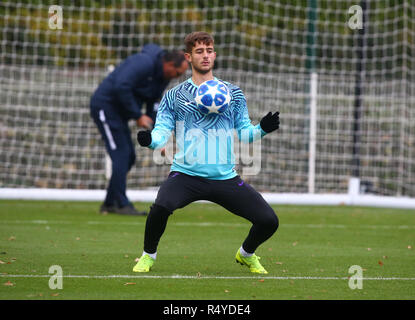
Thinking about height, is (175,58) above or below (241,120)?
above

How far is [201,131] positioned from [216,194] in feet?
1.50

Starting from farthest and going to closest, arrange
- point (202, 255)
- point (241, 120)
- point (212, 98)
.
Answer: point (202, 255) < point (241, 120) < point (212, 98)

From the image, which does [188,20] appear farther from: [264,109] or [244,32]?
[264,109]

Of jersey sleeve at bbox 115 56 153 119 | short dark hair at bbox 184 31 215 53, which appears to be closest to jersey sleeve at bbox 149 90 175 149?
short dark hair at bbox 184 31 215 53

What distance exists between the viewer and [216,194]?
5664 mm

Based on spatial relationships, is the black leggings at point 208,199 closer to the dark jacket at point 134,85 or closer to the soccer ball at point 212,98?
the soccer ball at point 212,98

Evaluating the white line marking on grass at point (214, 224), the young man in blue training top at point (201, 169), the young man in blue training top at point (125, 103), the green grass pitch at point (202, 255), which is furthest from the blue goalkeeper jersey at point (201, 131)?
the young man in blue training top at point (125, 103)

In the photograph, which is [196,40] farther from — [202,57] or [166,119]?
[166,119]

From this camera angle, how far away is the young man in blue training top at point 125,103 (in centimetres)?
972

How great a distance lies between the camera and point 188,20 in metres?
14.4

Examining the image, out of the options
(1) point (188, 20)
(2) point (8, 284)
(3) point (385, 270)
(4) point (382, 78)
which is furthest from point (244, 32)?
(2) point (8, 284)

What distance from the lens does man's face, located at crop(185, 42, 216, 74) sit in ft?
18.9

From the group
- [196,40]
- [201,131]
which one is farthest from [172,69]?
[201,131]

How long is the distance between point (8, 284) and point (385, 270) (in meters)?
2.74
